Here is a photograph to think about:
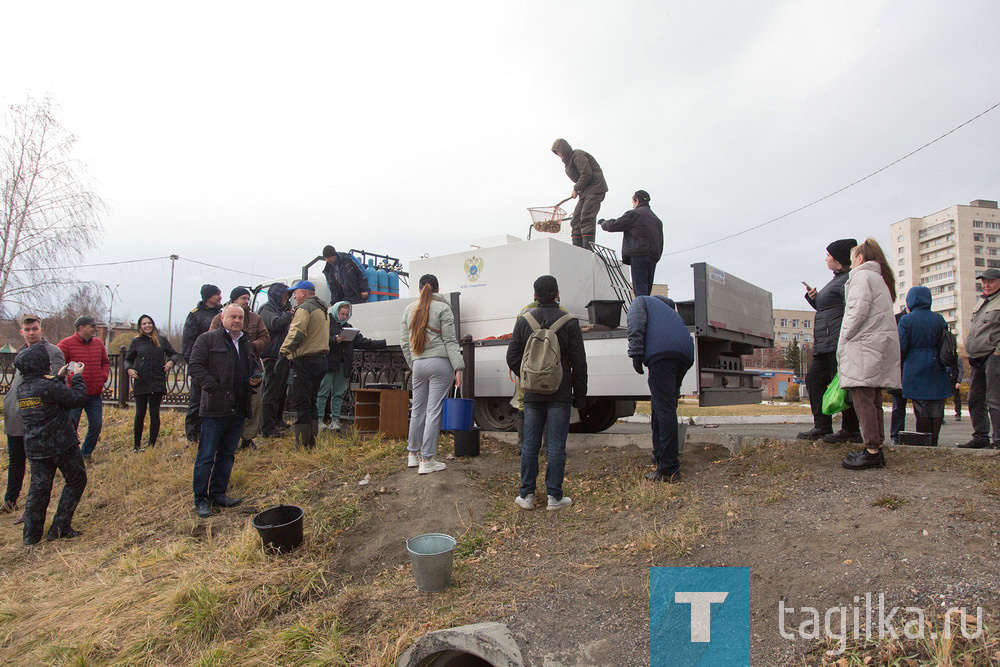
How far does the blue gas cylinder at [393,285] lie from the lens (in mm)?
11445

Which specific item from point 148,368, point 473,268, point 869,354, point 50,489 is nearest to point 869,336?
point 869,354

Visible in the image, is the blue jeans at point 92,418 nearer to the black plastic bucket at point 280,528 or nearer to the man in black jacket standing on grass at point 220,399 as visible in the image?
the man in black jacket standing on grass at point 220,399

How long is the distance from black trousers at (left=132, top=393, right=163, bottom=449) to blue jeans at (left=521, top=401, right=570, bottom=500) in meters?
5.35

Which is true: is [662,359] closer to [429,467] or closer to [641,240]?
[641,240]

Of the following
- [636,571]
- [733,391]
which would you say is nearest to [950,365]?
[733,391]

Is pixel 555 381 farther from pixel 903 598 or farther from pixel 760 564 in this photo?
pixel 903 598

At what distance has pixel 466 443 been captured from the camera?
6.22 meters

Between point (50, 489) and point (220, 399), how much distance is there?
1.90 meters

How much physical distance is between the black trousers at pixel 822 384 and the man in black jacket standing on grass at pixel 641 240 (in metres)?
1.79

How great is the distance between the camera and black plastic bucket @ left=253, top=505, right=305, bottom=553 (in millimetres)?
4223

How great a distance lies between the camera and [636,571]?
332 centimetres

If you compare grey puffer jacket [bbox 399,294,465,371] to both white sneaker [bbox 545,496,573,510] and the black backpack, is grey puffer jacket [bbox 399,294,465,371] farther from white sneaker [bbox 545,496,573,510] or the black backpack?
the black backpack

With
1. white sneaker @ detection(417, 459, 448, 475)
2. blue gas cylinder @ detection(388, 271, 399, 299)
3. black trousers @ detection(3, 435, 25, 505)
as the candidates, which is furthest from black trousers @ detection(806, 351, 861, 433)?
blue gas cylinder @ detection(388, 271, 399, 299)

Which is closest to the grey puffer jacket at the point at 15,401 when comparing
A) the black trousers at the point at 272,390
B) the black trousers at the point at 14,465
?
the black trousers at the point at 14,465
